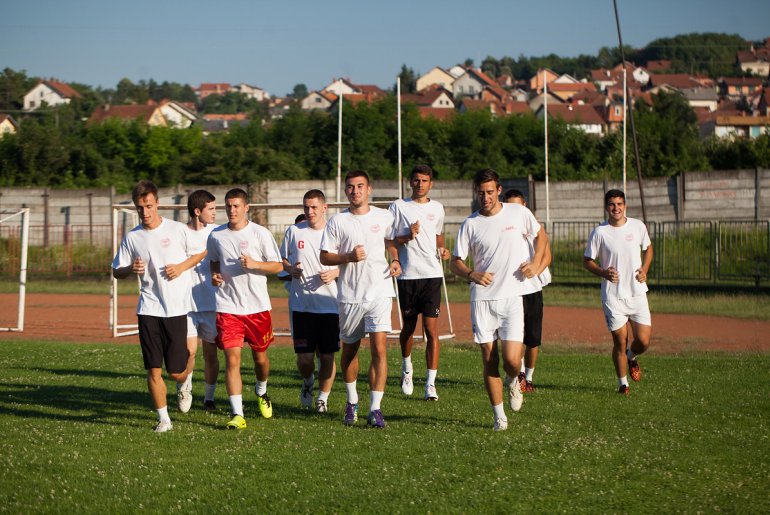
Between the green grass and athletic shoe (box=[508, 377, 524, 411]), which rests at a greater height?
athletic shoe (box=[508, 377, 524, 411])

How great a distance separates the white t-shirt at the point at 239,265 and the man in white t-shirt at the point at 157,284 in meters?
0.49

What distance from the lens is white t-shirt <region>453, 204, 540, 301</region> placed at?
364 inches

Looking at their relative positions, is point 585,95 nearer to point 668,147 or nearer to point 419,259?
point 668,147

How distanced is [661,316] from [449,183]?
1474 cm

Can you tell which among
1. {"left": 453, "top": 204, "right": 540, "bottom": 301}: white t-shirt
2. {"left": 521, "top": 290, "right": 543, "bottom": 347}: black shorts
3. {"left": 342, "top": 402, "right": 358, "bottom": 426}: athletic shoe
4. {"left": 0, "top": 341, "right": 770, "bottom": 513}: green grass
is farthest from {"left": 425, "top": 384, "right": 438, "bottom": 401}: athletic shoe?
{"left": 453, "top": 204, "right": 540, "bottom": 301}: white t-shirt

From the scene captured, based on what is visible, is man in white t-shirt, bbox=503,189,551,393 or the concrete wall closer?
Result: man in white t-shirt, bbox=503,189,551,393

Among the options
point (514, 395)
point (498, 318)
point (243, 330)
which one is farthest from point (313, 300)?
point (514, 395)

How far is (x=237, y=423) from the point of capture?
964 cm

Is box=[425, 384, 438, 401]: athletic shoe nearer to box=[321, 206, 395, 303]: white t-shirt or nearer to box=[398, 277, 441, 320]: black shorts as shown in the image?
box=[398, 277, 441, 320]: black shorts

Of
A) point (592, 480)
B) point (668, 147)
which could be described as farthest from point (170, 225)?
point (668, 147)

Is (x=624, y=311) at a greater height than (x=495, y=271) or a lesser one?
A: lesser

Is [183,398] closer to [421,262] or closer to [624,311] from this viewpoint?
[421,262]

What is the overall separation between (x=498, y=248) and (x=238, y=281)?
2623 millimetres

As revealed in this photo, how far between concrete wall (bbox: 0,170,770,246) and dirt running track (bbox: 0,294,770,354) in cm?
748
